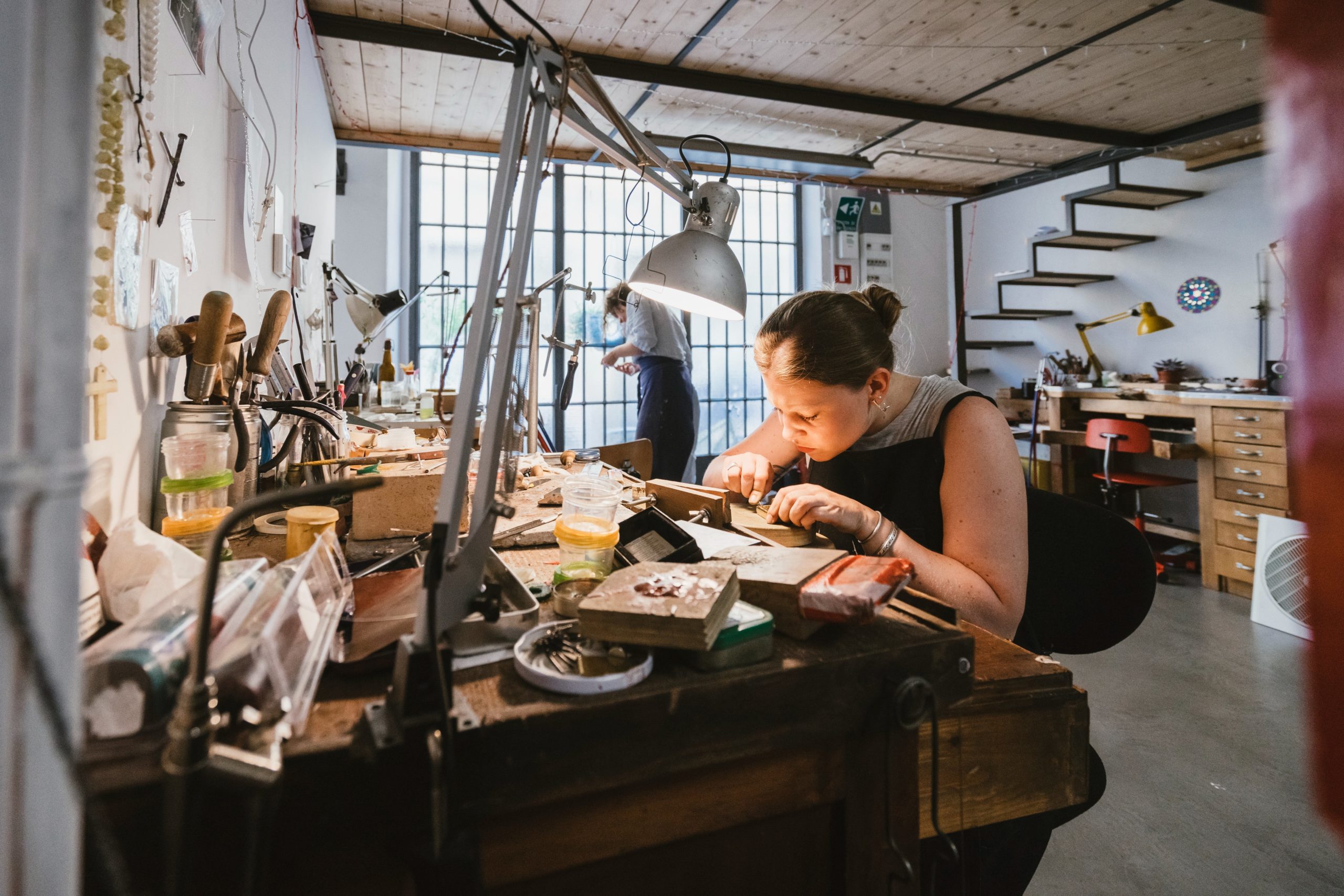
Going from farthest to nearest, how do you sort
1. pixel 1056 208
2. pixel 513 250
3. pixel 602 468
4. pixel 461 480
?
1. pixel 1056 208
2. pixel 602 468
3. pixel 513 250
4. pixel 461 480

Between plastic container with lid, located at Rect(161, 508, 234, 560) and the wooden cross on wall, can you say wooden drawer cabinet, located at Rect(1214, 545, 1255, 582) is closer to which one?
plastic container with lid, located at Rect(161, 508, 234, 560)

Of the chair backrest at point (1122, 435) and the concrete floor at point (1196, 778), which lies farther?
the chair backrest at point (1122, 435)

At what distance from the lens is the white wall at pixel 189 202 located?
91cm

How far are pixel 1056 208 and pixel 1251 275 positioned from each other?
179 cm

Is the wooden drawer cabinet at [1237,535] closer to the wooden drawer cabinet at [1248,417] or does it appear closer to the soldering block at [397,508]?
the wooden drawer cabinet at [1248,417]

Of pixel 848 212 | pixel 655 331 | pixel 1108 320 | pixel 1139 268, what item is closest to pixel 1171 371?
pixel 1108 320

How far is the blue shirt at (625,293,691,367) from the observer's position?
4355mm

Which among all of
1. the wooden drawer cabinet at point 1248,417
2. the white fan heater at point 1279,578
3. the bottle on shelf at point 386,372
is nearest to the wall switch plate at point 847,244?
the wooden drawer cabinet at point 1248,417

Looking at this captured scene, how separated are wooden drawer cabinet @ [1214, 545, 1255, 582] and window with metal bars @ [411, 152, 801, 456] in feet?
11.3

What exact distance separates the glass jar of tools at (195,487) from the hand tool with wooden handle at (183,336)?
0.47 feet

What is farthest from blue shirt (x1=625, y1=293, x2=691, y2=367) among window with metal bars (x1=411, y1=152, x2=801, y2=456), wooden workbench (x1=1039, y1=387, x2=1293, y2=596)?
wooden workbench (x1=1039, y1=387, x2=1293, y2=596)

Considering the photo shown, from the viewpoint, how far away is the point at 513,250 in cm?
69

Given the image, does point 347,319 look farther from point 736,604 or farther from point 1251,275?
point 1251,275

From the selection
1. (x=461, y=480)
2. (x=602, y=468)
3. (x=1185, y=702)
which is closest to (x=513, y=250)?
(x=461, y=480)
